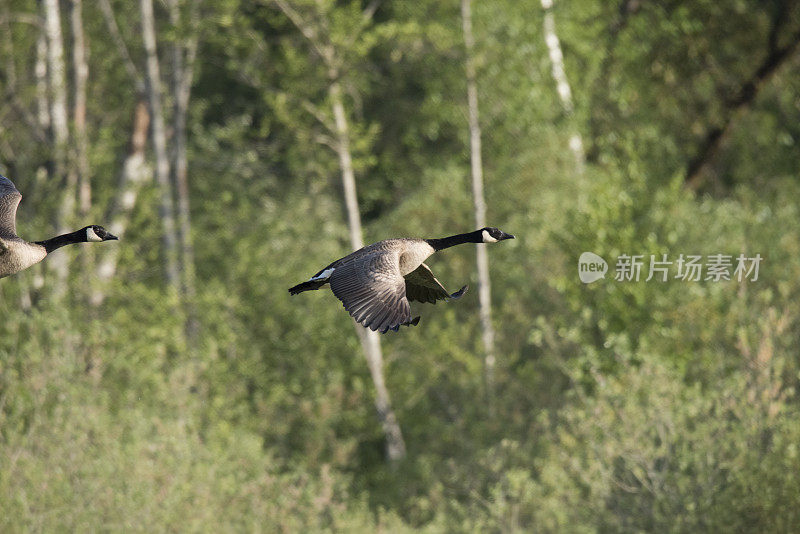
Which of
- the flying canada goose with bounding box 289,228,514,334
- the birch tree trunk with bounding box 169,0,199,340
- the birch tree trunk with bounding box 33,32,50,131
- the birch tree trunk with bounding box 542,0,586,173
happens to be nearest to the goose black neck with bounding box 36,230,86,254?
the flying canada goose with bounding box 289,228,514,334

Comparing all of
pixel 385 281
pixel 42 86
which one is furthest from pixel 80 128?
pixel 385 281

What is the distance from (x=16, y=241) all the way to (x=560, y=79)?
18648 millimetres

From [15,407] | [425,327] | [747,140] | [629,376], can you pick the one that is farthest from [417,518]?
[747,140]

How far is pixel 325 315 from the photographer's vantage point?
23.7 metres

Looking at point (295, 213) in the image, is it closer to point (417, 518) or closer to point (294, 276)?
point (294, 276)

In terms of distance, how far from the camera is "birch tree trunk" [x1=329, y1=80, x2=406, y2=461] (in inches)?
869

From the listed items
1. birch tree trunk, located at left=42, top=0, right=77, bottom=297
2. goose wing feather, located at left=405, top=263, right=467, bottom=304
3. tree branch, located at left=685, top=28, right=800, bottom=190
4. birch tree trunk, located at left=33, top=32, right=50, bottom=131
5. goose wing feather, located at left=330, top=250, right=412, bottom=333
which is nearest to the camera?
goose wing feather, located at left=330, top=250, right=412, bottom=333

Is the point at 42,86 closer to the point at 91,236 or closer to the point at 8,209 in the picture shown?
the point at 8,209

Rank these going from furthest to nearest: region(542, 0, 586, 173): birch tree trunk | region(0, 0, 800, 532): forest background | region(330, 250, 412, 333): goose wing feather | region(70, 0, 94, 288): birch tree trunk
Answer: region(542, 0, 586, 173): birch tree trunk
region(70, 0, 94, 288): birch tree trunk
region(0, 0, 800, 532): forest background
region(330, 250, 412, 333): goose wing feather

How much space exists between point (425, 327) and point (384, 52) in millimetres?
7891

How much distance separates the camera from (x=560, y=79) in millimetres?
26516

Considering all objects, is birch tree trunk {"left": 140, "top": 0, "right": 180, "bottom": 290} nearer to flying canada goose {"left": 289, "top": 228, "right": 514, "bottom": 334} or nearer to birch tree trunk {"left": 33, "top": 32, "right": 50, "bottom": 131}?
birch tree trunk {"left": 33, "top": 32, "right": 50, "bottom": 131}

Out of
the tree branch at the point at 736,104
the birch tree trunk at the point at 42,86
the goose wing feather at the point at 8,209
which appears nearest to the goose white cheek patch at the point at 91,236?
the goose wing feather at the point at 8,209

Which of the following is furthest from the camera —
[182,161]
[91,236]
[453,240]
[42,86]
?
[182,161]
